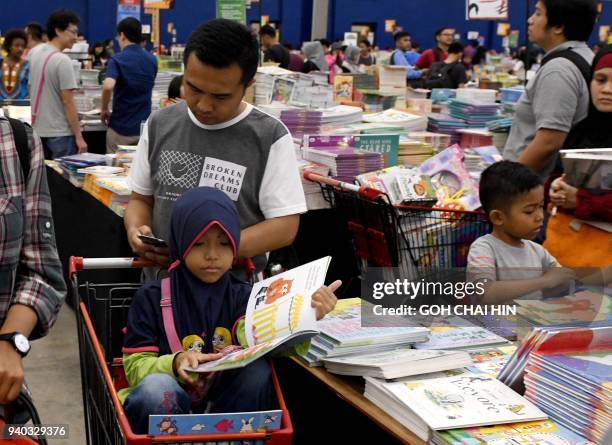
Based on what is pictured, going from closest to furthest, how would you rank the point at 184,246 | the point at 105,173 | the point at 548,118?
the point at 184,246 < the point at 548,118 < the point at 105,173

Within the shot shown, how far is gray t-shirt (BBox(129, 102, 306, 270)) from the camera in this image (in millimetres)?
2822

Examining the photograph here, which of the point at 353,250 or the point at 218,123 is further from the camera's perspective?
the point at 353,250

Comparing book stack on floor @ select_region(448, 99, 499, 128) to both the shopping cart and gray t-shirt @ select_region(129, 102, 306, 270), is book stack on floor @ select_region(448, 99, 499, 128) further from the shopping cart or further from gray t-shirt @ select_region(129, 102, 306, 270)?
gray t-shirt @ select_region(129, 102, 306, 270)

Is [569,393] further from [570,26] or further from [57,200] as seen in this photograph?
[57,200]

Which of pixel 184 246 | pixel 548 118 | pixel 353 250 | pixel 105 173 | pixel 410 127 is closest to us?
pixel 184 246

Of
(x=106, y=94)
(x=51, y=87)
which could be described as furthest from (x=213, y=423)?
(x=106, y=94)

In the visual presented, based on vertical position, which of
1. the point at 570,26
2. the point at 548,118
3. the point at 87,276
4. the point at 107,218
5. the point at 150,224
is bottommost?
the point at 87,276

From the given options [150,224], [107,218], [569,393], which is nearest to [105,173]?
[107,218]

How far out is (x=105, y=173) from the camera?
5.21m

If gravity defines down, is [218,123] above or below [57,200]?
above

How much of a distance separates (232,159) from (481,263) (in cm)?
125

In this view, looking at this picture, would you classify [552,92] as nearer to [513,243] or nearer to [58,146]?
[513,243]

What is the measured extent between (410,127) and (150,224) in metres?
3.61

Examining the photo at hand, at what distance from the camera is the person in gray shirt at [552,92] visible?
168 inches
